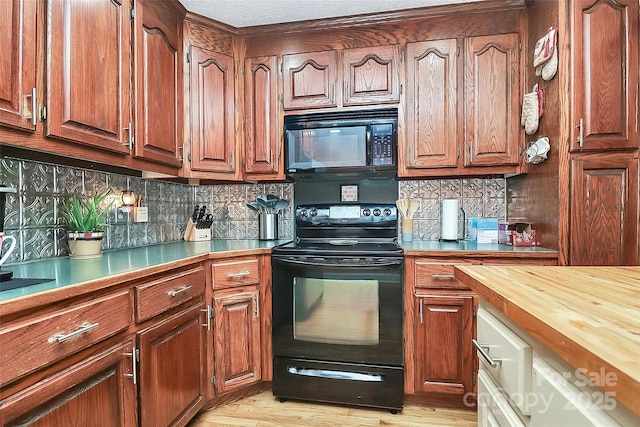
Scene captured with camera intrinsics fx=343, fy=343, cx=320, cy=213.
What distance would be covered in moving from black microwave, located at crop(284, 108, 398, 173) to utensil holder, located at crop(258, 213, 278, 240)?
38cm

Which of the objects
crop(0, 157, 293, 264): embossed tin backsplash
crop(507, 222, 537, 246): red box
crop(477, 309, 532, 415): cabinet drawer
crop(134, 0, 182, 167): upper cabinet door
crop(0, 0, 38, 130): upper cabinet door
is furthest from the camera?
crop(507, 222, 537, 246): red box

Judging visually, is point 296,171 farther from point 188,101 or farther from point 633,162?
point 633,162

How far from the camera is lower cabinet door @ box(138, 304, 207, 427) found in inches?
53.2

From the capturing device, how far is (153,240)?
227 cm

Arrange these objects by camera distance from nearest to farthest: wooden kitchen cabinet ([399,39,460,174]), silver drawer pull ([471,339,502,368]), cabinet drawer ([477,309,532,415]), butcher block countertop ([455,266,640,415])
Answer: butcher block countertop ([455,266,640,415]) → cabinet drawer ([477,309,532,415]) → silver drawer pull ([471,339,502,368]) → wooden kitchen cabinet ([399,39,460,174])

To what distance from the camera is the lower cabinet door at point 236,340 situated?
6.16ft

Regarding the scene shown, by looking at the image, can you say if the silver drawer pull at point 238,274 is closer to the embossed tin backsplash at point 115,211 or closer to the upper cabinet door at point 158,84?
the embossed tin backsplash at point 115,211

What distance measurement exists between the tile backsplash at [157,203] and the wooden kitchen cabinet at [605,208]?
0.66m

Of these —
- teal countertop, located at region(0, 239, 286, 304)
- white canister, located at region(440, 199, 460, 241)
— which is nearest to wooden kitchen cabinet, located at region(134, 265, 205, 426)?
teal countertop, located at region(0, 239, 286, 304)

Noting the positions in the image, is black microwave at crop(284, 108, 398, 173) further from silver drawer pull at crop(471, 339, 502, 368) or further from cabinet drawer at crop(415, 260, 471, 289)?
silver drawer pull at crop(471, 339, 502, 368)

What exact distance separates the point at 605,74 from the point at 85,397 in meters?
2.56

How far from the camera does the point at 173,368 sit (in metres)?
1.52

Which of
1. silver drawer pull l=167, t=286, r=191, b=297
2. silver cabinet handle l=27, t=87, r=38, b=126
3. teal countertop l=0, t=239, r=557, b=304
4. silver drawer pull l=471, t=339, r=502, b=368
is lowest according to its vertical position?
silver drawer pull l=471, t=339, r=502, b=368

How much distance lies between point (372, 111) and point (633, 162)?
136 cm
